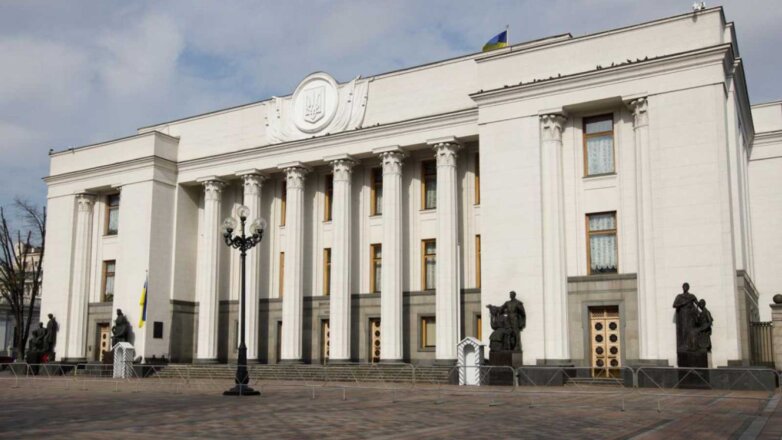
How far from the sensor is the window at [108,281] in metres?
43.3

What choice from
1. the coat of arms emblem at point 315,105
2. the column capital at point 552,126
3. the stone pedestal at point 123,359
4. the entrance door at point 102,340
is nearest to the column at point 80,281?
the entrance door at point 102,340

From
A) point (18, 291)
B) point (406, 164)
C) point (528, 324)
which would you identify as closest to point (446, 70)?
point (406, 164)

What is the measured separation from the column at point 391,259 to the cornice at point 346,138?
0.95 m

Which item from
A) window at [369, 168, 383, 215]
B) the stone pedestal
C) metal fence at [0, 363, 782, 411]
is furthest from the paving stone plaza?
window at [369, 168, 383, 215]

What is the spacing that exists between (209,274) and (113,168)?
844 centimetres

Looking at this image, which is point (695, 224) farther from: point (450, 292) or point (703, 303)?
point (450, 292)

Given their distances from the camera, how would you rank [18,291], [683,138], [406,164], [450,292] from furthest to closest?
[18,291] → [406,164] → [450,292] → [683,138]

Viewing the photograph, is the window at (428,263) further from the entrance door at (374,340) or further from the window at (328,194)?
the window at (328,194)

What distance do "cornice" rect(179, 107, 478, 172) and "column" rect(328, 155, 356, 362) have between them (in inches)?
39.2

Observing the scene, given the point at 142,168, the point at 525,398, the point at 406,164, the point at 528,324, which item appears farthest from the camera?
the point at 142,168

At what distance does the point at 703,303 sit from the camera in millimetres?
25734

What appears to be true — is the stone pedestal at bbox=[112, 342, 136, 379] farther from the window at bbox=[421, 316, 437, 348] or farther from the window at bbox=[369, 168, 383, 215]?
the window at bbox=[421, 316, 437, 348]

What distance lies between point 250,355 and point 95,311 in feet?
35.3

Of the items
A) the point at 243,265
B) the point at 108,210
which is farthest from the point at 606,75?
the point at 108,210
